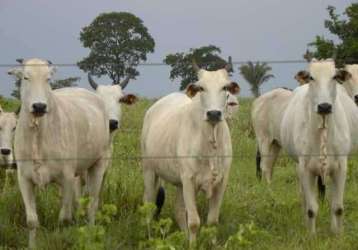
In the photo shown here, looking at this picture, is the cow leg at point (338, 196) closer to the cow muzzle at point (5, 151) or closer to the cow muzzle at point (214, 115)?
the cow muzzle at point (214, 115)

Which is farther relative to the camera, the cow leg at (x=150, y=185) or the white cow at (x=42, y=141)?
the cow leg at (x=150, y=185)

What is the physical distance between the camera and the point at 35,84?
7148mm

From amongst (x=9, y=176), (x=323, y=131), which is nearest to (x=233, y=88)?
(x=323, y=131)

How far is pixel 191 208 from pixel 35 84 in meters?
1.77

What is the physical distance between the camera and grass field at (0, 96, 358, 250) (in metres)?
6.21

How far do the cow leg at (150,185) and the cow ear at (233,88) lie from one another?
1.53 metres

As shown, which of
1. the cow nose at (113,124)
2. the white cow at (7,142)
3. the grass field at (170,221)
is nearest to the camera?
the grass field at (170,221)

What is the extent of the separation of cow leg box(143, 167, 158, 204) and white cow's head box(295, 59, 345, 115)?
1.94m

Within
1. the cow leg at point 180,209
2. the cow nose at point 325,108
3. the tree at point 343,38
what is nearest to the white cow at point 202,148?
the cow leg at point 180,209

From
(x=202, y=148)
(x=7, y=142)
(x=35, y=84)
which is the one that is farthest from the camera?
(x=7, y=142)

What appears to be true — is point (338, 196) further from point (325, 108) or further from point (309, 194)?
point (325, 108)

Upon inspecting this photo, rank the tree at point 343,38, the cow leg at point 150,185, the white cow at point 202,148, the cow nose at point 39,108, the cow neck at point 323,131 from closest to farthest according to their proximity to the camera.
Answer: the cow nose at point 39,108 → the white cow at point 202,148 → the cow neck at point 323,131 → the cow leg at point 150,185 → the tree at point 343,38

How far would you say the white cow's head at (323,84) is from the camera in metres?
7.29

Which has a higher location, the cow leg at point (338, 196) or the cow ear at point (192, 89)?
the cow ear at point (192, 89)
